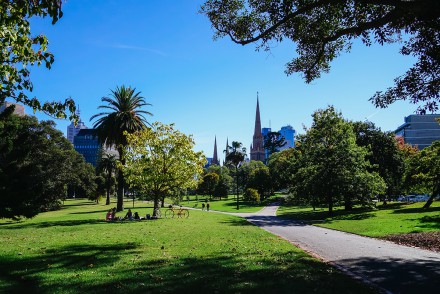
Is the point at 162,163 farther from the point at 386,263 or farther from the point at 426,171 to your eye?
the point at 426,171

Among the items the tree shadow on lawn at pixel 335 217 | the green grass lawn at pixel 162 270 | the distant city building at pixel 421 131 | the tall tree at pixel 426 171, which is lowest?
the tree shadow on lawn at pixel 335 217

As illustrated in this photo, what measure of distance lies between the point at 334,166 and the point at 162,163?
17720 mm

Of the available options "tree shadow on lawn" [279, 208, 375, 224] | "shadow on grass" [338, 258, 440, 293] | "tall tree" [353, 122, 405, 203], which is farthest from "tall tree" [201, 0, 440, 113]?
"tall tree" [353, 122, 405, 203]

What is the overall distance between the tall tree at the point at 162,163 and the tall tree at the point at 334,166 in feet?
40.5

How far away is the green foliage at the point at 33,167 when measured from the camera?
27062 millimetres

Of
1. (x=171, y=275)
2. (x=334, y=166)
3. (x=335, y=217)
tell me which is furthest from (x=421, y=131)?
(x=171, y=275)

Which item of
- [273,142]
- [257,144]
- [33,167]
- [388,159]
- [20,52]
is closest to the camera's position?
[20,52]

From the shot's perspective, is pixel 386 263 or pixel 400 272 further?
pixel 386 263

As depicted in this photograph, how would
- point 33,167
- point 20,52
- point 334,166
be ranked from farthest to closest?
point 334,166 < point 33,167 < point 20,52

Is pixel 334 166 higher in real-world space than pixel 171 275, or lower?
higher

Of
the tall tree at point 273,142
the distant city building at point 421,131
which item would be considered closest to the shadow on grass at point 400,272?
the tall tree at point 273,142

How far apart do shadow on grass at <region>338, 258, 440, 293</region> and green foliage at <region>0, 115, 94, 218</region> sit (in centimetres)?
1654

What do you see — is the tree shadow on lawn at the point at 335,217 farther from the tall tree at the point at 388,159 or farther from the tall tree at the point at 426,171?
the tall tree at the point at 388,159

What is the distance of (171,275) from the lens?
8.00 metres
